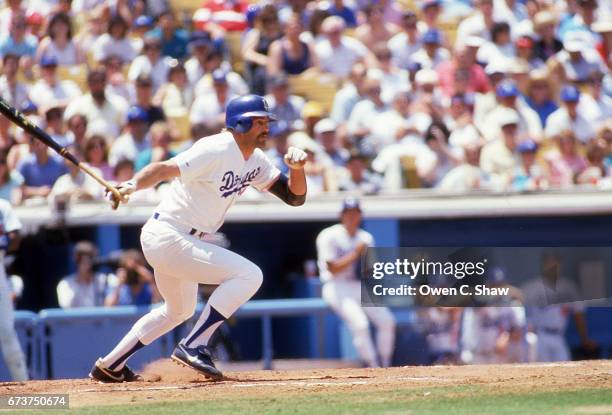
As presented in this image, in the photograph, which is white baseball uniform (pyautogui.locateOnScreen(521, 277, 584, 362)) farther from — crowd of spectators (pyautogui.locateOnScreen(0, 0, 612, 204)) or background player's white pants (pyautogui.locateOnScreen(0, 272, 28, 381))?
background player's white pants (pyautogui.locateOnScreen(0, 272, 28, 381))

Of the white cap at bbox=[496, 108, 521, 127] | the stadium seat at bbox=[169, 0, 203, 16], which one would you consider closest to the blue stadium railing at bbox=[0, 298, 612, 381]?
the white cap at bbox=[496, 108, 521, 127]

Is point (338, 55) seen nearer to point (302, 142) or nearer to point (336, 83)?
point (336, 83)

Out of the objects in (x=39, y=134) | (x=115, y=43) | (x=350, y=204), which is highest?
(x=115, y=43)

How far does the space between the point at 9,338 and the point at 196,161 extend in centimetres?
290

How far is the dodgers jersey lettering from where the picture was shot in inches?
306

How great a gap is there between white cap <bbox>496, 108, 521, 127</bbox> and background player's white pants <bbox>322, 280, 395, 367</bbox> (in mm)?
2470

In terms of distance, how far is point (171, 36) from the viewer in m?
14.2

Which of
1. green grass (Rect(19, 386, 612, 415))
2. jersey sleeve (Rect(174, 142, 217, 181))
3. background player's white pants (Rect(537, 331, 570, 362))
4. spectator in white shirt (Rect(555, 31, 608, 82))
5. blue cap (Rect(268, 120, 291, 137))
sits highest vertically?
spectator in white shirt (Rect(555, 31, 608, 82))

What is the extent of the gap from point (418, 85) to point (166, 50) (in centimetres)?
262

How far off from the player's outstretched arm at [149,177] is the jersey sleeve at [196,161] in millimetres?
38

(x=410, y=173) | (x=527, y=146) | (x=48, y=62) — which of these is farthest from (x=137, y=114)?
(x=527, y=146)

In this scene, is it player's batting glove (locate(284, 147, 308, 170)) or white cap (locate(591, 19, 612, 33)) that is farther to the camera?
white cap (locate(591, 19, 612, 33))

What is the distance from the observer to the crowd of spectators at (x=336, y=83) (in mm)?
12484

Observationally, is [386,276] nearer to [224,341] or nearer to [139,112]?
[224,341]
